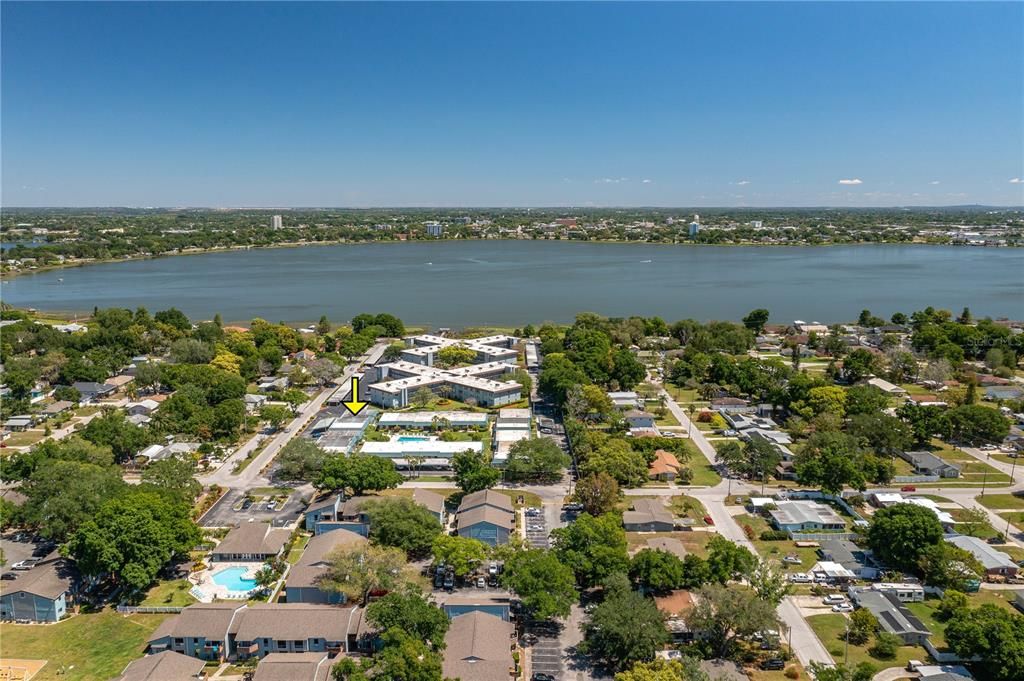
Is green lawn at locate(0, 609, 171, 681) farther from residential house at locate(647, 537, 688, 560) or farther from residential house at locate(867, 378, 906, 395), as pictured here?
residential house at locate(867, 378, 906, 395)

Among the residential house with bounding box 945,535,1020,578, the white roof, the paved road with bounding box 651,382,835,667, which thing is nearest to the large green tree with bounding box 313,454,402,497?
the white roof

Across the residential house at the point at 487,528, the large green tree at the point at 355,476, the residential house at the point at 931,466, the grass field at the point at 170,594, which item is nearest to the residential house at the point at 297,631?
the grass field at the point at 170,594

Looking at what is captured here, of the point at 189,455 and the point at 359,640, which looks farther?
the point at 189,455

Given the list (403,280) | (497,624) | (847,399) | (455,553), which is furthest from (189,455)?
(403,280)

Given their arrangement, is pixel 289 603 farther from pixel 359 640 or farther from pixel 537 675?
pixel 537 675

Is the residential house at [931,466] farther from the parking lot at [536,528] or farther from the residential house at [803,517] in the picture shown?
the parking lot at [536,528]

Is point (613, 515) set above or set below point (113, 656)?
above

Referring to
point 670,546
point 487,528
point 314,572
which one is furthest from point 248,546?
point 670,546
